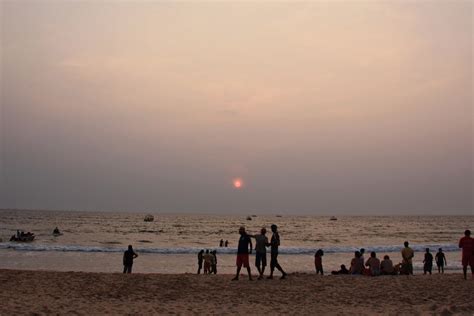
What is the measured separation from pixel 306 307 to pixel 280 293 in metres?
1.84

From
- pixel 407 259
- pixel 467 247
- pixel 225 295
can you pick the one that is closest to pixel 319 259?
pixel 407 259

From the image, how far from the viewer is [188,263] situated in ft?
102

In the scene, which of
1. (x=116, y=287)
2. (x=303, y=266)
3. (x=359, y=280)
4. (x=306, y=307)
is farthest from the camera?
(x=303, y=266)

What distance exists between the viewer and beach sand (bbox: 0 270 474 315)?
1230 cm

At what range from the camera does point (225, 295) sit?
14250 millimetres

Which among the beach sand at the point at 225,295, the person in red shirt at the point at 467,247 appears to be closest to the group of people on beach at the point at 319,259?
the person in red shirt at the point at 467,247

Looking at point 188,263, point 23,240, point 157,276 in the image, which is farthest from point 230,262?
point 23,240

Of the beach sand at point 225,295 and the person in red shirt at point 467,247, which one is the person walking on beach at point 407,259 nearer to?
the beach sand at point 225,295

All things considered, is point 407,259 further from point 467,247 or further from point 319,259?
point 467,247

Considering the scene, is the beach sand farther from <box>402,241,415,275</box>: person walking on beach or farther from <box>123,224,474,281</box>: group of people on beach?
<box>402,241,415,275</box>: person walking on beach

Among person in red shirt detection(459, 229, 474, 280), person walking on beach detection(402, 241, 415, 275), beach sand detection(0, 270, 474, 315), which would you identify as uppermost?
person in red shirt detection(459, 229, 474, 280)

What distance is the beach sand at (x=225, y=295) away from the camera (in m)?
12.3

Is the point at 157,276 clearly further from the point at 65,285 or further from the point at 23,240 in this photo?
the point at 23,240

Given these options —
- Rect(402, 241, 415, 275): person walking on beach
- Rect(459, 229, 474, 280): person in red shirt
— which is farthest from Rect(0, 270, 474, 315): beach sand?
Rect(402, 241, 415, 275): person walking on beach
